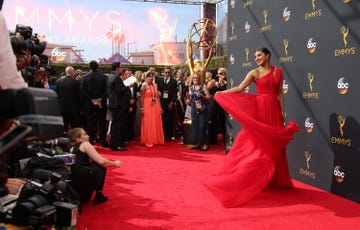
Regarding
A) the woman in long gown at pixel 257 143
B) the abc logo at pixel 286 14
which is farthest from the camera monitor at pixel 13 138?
the abc logo at pixel 286 14

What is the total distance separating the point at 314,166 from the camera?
15.7ft

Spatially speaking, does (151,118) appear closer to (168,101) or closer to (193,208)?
(168,101)

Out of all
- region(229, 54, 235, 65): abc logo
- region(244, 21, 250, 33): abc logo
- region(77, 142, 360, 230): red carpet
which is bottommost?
region(77, 142, 360, 230): red carpet

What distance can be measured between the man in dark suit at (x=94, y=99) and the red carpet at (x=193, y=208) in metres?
2.33

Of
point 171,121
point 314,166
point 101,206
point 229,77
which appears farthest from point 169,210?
point 171,121

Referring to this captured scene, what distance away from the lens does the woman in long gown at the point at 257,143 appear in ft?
14.0

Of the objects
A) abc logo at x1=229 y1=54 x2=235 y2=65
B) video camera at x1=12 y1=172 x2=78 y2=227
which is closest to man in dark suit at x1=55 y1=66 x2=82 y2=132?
abc logo at x1=229 y1=54 x2=235 y2=65

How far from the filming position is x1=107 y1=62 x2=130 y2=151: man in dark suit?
740 centimetres

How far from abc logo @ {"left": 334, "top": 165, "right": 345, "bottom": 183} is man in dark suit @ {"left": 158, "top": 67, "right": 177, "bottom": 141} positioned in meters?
4.81

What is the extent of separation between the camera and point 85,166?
389 cm

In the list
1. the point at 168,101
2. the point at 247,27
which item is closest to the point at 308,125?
the point at 247,27

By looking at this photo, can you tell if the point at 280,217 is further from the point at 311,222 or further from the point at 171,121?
the point at 171,121

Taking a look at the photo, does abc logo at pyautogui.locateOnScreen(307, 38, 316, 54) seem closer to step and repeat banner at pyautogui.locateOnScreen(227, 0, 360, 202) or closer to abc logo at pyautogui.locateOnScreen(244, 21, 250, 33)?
step and repeat banner at pyautogui.locateOnScreen(227, 0, 360, 202)

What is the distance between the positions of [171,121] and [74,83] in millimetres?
2624
